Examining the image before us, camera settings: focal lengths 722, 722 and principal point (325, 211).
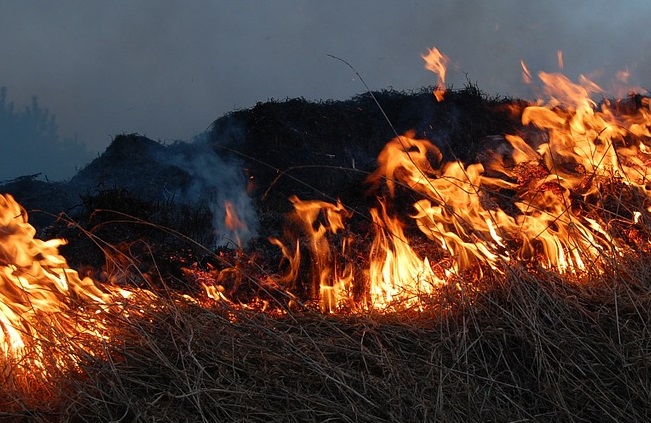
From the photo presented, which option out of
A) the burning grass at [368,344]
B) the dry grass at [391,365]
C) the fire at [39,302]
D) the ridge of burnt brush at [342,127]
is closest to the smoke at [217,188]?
the ridge of burnt brush at [342,127]

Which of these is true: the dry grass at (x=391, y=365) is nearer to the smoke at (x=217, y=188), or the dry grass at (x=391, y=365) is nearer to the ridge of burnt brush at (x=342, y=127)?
the smoke at (x=217, y=188)

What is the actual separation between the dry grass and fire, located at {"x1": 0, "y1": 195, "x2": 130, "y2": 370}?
17 cm

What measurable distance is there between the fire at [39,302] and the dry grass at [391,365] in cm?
17

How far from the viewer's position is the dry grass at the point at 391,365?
2.73m

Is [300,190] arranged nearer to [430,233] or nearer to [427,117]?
[427,117]

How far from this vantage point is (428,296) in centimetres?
366

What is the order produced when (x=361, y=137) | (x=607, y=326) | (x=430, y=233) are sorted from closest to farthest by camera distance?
1. (x=607, y=326)
2. (x=430, y=233)
3. (x=361, y=137)

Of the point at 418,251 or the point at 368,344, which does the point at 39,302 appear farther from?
the point at 418,251

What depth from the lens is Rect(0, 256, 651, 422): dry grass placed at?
8.95 ft

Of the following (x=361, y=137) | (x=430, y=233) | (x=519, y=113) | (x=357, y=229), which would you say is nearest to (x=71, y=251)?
(x=357, y=229)

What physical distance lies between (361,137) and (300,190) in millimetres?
3836

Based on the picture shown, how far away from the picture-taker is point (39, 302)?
11.3 feet

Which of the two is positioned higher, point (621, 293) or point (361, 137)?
point (361, 137)

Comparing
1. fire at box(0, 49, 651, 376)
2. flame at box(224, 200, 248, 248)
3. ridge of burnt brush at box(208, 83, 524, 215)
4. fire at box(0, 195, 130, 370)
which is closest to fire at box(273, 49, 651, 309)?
fire at box(0, 49, 651, 376)
